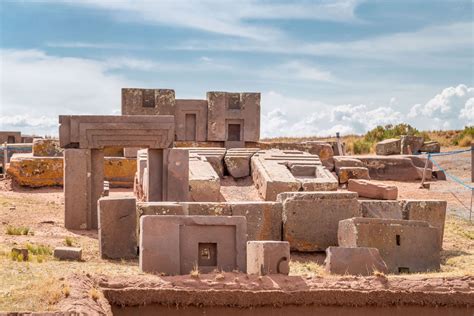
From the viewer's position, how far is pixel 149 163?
1315 centimetres

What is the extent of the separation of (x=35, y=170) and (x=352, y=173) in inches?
365

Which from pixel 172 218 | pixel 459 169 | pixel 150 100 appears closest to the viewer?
pixel 172 218

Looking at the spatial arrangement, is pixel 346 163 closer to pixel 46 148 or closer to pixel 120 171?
pixel 120 171

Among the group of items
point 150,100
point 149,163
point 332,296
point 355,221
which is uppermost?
point 150,100

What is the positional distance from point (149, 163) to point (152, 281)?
18.1 ft

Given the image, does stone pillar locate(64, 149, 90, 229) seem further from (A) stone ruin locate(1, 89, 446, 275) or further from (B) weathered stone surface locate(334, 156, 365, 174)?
(B) weathered stone surface locate(334, 156, 365, 174)

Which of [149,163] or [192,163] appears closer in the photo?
[149,163]

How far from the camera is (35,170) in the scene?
59.3 ft

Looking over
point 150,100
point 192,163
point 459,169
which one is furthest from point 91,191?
point 459,169

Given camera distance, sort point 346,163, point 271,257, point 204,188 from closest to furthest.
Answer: point 271,257, point 204,188, point 346,163

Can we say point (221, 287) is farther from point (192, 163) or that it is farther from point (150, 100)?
point (150, 100)

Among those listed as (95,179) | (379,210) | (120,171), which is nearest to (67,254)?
(95,179)

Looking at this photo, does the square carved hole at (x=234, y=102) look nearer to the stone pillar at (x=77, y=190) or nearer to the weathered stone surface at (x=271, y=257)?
the stone pillar at (x=77, y=190)

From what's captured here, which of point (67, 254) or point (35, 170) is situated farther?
point (35, 170)
